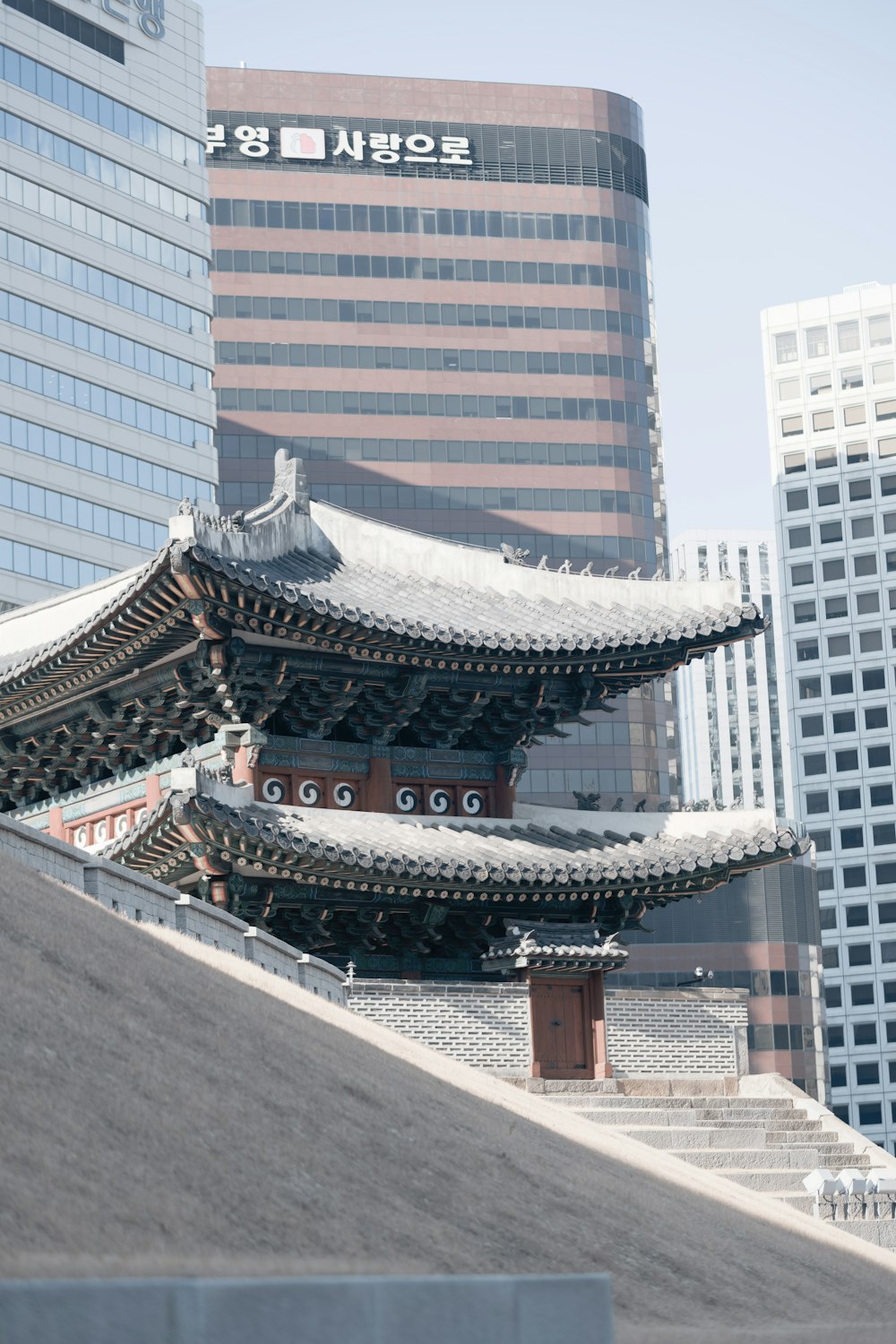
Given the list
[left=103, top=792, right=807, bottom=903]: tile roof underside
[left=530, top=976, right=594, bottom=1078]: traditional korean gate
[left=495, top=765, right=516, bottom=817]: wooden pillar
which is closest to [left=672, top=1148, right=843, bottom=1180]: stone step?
[left=530, top=976, right=594, bottom=1078]: traditional korean gate

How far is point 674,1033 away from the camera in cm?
3278

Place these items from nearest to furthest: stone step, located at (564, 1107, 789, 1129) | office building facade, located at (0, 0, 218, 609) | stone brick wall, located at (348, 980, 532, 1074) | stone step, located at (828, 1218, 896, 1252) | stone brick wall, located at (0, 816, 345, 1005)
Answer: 1. stone brick wall, located at (0, 816, 345, 1005)
2. stone step, located at (828, 1218, 896, 1252)
3. stone step, located at (564, 1107, 789, 1129)
4. stone brick wall, located at (348, 980, 532, 1074)
5. office building facade, located at (0, 0, 218, 609)

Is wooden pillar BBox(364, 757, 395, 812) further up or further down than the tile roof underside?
further up

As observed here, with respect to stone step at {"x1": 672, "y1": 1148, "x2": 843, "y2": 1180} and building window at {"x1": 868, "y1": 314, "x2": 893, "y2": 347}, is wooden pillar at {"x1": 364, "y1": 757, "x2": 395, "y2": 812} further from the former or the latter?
building window at {"x1": 868, "y1": 314, "x2": 893, "y2": 347}

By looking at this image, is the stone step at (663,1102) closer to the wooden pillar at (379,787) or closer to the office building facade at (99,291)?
the wooden pillar at (379,787)

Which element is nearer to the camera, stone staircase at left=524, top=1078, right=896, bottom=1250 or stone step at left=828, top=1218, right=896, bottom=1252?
stone step at left=828, top=1218, right=896, bottom=1252

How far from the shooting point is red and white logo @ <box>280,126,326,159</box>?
11850cm

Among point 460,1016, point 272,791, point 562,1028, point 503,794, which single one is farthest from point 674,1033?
point 272,791

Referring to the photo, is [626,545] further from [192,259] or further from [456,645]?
[456,645]

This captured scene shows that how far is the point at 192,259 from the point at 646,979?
4469 centimetres

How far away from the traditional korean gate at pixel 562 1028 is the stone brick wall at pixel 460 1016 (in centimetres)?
37

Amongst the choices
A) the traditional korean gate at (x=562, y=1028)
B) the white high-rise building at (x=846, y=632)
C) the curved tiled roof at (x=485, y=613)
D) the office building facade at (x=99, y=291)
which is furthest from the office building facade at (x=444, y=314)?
the traditional korean gate at (x=562, y=1028)

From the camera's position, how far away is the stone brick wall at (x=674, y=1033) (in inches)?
1273

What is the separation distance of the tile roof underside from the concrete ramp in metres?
4.31
